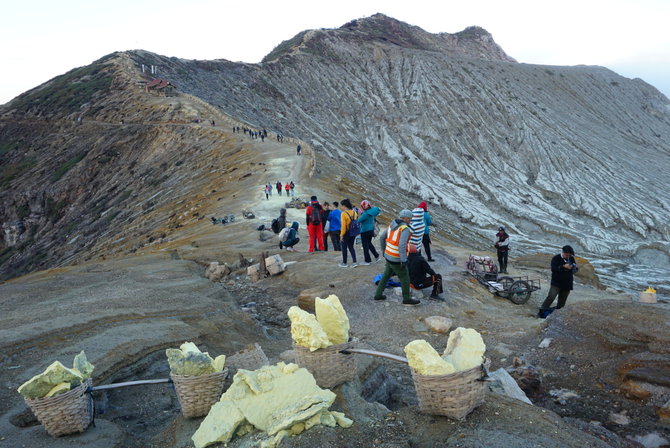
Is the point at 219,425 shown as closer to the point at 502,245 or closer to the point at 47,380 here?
the point at 47,380

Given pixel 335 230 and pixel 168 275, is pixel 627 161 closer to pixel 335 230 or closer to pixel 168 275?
pixel 335 230

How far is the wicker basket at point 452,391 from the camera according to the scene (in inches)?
140

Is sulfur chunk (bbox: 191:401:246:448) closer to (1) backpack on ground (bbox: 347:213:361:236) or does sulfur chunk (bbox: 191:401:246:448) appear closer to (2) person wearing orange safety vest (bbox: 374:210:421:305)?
(2) person wearing orange safety vest (bbox: 374:210:421:305)

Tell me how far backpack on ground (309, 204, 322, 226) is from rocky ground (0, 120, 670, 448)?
3.85 ft

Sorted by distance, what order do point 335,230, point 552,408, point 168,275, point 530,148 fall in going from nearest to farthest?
point 552,408 < point 168,275 < point 335,230 < point 530,148

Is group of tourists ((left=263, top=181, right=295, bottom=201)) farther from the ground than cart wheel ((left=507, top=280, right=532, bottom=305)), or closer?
farther from the ground

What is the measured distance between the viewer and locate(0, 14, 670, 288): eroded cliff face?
37884mm

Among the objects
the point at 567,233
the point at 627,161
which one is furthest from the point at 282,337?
the point at 627,161

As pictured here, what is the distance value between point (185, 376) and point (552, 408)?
3.63 metres

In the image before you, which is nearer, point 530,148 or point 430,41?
point 530,148

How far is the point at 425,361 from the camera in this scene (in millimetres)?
3643

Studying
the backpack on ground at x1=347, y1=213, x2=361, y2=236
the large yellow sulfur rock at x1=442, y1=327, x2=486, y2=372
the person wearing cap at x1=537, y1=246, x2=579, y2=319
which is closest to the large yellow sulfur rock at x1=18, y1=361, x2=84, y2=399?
the large yellow sulfur rock at x1=442, y1=327, x2=486, y2=372

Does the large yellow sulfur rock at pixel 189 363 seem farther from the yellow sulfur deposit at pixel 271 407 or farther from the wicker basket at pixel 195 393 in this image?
the yellow sulfur deposit at pixel 271 407

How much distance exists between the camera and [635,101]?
7919 centimetres
